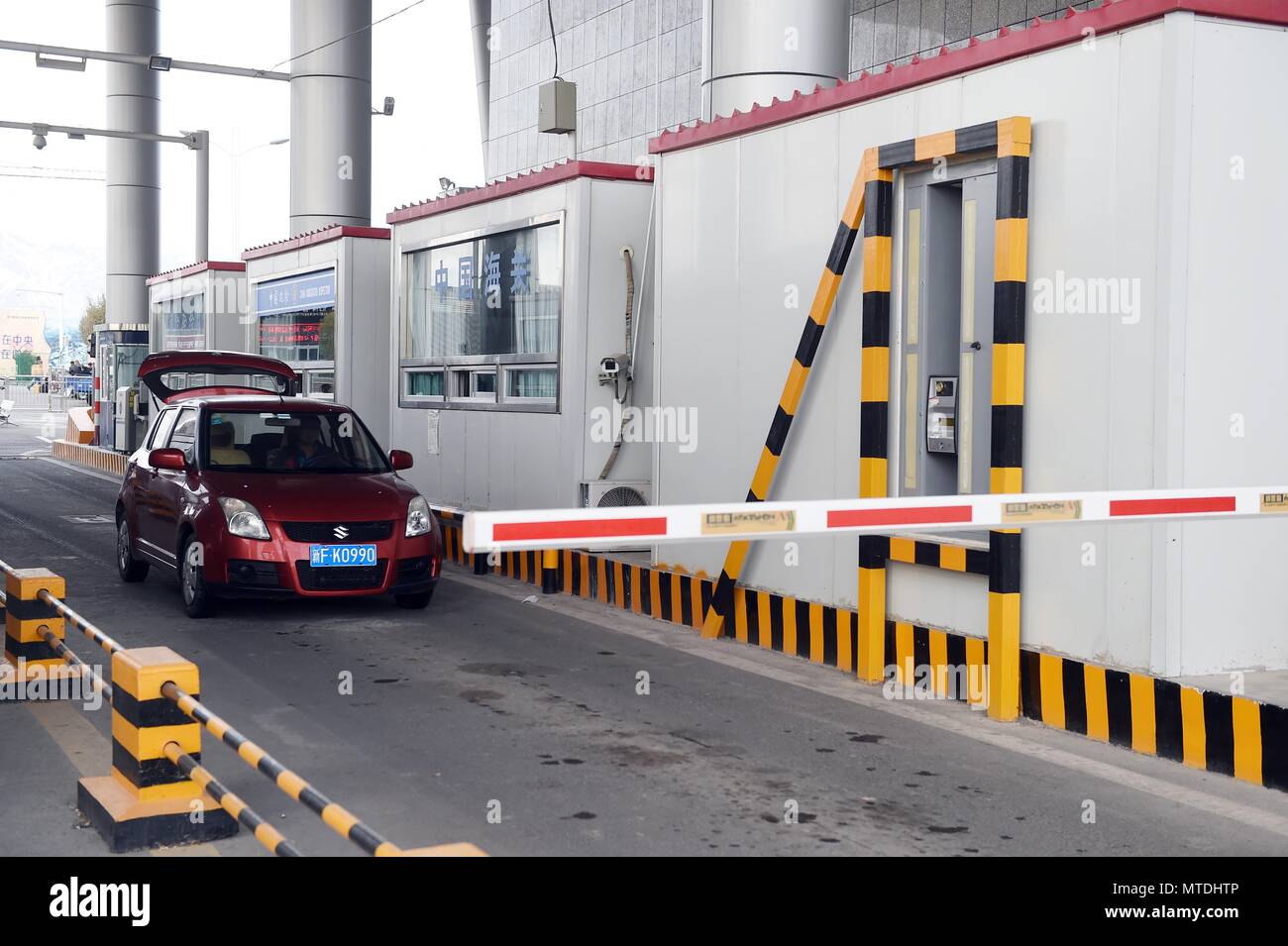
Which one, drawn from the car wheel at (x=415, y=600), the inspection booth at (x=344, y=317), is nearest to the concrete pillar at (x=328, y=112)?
the inspection booth at (x=344, y=317)

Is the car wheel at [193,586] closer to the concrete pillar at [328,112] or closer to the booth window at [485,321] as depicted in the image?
the booth window at [485,321]

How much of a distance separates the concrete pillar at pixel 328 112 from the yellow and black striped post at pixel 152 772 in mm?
20370

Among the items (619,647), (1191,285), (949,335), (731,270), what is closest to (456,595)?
(619,647)

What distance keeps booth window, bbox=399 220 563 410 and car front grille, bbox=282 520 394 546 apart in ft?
10.0

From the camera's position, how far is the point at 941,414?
8758 mm

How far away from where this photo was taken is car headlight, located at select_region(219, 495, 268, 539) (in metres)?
10.2

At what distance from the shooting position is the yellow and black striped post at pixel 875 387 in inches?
347

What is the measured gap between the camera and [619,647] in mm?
9812

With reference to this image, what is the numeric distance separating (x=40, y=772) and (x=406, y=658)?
3043 mm

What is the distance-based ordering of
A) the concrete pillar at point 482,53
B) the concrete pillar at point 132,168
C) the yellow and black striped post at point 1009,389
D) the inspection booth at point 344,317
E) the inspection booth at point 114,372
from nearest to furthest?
the yellow and black striped post at point 1009,389, the inspection booth at point 344,317, the inspection booth at point 114,372, the concrete pillar at point 132,168, the concrete pillar at point 482,53

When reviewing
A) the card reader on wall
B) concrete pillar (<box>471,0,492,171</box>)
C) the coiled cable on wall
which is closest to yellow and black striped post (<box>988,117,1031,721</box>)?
the card reader on wall

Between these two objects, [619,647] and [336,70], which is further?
[336,70]
